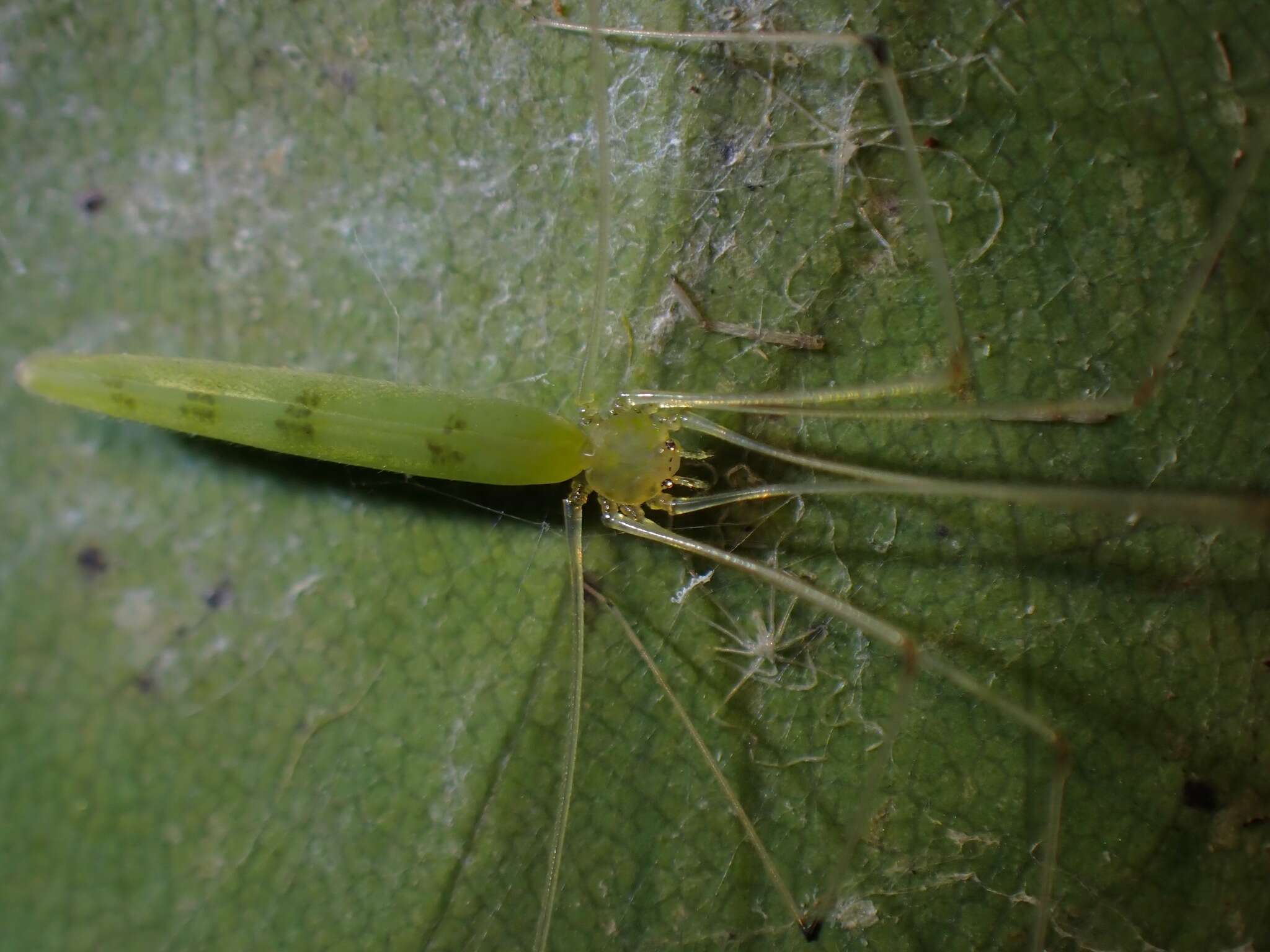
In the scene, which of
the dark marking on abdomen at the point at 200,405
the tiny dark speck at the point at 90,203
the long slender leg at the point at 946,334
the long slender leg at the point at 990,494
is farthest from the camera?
the tiny dark speck at the point at 90,203

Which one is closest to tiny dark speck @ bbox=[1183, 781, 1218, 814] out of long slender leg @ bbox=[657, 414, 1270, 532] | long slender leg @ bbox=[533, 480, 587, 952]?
long slender leg @ bbox=[657, 414, 1270, 532]

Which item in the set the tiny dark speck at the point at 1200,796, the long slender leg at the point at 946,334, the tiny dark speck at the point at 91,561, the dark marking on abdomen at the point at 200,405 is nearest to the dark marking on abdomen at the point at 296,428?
the dark marking on abdomen at the point at 200,405

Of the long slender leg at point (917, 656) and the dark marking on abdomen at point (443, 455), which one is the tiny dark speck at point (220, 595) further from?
the long slender leg at point (917, 656)

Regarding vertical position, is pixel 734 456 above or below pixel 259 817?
above

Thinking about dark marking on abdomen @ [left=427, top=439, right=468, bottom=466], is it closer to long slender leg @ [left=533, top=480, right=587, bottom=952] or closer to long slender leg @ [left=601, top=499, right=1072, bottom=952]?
long slender leg @ [left=533, top=480, right=587, bottom=952]

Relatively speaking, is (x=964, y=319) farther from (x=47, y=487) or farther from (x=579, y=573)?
(x=47, y=487)

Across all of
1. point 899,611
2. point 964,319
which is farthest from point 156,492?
point 964,319

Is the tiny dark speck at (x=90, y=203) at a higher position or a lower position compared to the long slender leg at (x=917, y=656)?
higher
